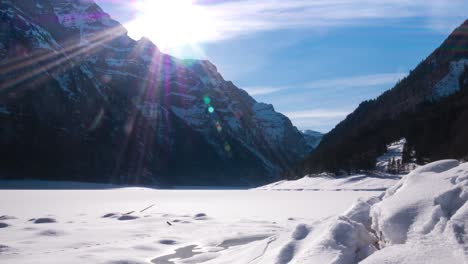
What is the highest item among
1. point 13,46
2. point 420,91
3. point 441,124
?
point 13,46

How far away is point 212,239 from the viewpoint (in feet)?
51.4

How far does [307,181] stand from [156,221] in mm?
88108

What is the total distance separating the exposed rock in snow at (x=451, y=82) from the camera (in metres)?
160

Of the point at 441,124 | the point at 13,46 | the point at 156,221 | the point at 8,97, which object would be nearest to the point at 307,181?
the point at 441,124

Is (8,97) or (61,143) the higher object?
(8,97)

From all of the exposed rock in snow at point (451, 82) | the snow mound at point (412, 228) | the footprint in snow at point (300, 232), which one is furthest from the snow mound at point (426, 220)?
the exposed rock in snow at point (451, 82)

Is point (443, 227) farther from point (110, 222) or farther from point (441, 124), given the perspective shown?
point (441, 124)

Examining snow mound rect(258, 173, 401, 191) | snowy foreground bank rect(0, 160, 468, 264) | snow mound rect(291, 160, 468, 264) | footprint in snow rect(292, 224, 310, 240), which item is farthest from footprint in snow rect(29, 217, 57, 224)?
snow mound rect(258, 173, 401, 191)

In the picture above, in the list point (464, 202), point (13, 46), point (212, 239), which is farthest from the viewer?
point (13, 46)

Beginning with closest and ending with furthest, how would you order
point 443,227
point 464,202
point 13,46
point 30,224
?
point 443,227 < point 464,202 < point 30,224 < point 13,46

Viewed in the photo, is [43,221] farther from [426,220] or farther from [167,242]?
[426,220]

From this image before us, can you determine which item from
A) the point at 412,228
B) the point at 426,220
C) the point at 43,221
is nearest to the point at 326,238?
the point at 412,228

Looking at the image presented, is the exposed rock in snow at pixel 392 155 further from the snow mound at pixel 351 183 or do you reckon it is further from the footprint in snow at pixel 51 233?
the footprint in snow at pixel 51 233

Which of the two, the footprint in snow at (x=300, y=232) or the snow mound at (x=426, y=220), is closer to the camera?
the snow mound at (x=426, y=220)
